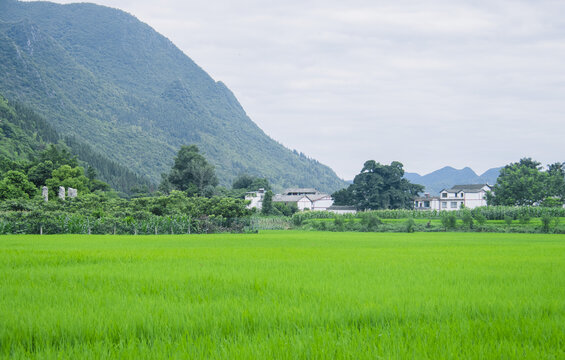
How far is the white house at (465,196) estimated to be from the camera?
85062 millimetres

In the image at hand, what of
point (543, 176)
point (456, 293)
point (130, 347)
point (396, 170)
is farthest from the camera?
point (396, 170)

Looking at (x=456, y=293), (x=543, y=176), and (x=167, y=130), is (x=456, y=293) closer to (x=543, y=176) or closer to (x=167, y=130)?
(x=543, y=176)

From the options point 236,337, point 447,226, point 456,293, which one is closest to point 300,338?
point 236,337

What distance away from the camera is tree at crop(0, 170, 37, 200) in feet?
124

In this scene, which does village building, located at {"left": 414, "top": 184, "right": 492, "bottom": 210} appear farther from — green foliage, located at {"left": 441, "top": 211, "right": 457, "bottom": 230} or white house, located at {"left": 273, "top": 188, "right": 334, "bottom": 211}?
green foliage, located at {"left": 441, "top": 211, "right": 457, "bottom": 230}

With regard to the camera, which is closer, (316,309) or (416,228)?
(316,309)

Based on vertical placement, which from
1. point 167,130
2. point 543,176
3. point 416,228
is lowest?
point 416,228

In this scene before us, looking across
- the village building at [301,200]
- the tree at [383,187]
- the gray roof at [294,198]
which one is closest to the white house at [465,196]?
the tree at [383,187]

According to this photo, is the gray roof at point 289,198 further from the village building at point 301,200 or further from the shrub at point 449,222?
the shrub at point 449,222

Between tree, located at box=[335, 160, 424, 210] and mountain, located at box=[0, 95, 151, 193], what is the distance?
3836 cm

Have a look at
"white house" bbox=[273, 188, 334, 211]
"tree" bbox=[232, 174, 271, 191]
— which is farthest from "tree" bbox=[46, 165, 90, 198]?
"tree" bbox=[232, 174, 271, 191]

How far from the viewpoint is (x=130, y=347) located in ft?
11.2

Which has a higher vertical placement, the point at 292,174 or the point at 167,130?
the point at 167,130

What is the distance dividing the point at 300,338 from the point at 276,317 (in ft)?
2.45
